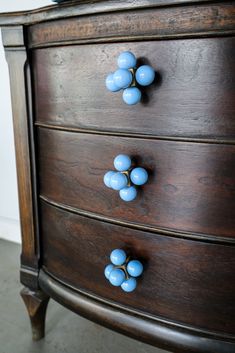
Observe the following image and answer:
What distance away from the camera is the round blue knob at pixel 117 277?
0.59 meters

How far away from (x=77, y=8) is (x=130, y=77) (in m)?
0.17

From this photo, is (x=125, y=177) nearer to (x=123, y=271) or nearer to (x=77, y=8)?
(x=123, y=271)

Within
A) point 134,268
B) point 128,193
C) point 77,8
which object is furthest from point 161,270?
point 77,8

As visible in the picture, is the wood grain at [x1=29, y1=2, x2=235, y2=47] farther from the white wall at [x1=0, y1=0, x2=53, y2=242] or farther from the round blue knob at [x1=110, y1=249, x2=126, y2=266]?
the white wall at [x1=0, y1=0, x2=53, y2=242]

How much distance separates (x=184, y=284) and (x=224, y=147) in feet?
0.81

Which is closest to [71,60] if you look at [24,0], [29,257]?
[29,257]

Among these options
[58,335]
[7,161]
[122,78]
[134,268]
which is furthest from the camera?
[7,161]

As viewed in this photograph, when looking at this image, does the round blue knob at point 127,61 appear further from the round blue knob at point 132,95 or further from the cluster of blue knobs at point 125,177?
the cluster of blue knobs at point 125,177

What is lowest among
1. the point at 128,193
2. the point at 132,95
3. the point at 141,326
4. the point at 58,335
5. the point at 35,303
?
the point at 58,335

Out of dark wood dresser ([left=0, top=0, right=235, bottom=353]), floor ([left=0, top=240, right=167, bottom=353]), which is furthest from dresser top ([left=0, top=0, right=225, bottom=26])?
floor ([left=0, top=240, right=167, bottom=353])

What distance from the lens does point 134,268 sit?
59cm

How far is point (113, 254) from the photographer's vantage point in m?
0.60

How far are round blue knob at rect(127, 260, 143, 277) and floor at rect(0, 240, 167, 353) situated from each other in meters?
0.43

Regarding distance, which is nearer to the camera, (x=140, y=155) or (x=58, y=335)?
(x=140, y=155)
